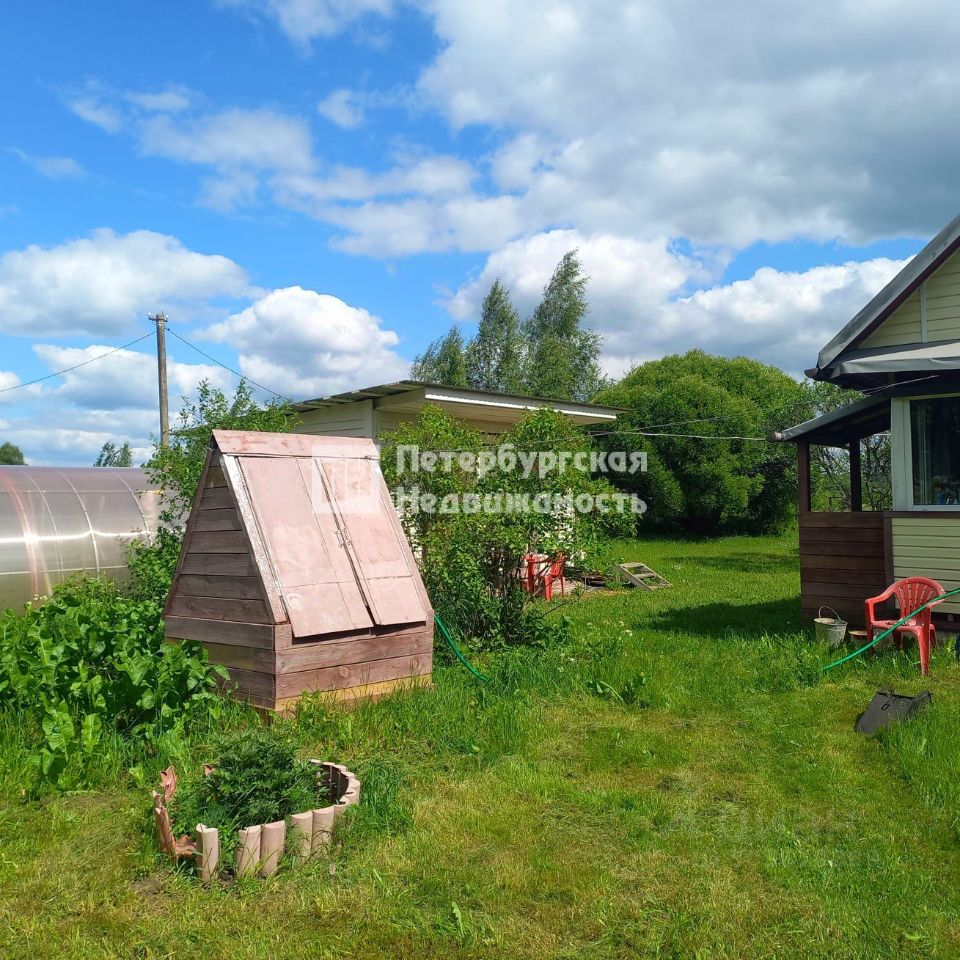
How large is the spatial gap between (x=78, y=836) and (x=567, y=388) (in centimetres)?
2969

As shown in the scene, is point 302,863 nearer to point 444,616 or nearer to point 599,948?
point 599,948

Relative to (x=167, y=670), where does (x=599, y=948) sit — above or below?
below

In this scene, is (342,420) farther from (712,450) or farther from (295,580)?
(712,450)

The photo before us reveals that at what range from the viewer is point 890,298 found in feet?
29.0

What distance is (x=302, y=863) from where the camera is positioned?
3742mm

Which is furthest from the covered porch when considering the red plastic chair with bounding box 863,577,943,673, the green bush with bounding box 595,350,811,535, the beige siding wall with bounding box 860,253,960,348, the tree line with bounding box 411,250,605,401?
the tree line with bounding box 411,250,605,401

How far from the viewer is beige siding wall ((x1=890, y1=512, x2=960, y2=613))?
8281 mm

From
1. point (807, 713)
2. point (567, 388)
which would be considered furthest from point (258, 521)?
point (567, 388)

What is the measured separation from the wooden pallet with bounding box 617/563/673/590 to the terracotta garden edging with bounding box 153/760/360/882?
10.8 metres

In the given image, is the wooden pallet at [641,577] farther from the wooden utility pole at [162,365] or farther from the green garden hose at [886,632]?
the wooden utility pole at [162,365]

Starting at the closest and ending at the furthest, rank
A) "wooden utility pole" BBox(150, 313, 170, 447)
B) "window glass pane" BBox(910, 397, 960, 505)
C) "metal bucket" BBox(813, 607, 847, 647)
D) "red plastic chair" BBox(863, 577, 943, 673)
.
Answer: "red plastic chair" BBox(863, 577, 943, 673), "metal bucket" BBox(813, 607, 847, 647), "window glass pane" BBox(910, 397, 960, 505), "wooden utility pole" BBox(150, 313, 170, 447)

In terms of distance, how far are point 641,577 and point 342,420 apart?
6.11 meters

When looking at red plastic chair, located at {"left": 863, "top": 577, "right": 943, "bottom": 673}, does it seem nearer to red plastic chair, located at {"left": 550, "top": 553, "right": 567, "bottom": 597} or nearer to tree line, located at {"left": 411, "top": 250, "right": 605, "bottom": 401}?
red plastic chair, located at {"left": 550, "top": 553, "right": 567, "bottom": 597}

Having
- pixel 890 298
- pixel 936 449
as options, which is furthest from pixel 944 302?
pixel 936 449
